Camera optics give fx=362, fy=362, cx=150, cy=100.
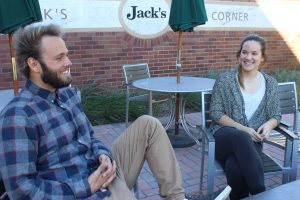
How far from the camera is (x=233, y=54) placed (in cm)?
751

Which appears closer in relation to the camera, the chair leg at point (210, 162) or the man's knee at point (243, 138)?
the man's knee at point (243, 138)

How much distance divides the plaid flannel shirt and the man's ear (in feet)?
0.26

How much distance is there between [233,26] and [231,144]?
520cm

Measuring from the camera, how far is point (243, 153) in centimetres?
244

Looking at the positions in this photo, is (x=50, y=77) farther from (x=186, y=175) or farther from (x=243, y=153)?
(x=186, y=175)

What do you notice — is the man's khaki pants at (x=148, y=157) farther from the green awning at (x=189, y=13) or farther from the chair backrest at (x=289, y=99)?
the green awning at (x=189, y=13)

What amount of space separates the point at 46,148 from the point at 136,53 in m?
4.61

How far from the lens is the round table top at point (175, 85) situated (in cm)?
388

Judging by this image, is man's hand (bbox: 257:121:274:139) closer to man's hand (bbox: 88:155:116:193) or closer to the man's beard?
man's hand (bbox: 88:155:116:193)

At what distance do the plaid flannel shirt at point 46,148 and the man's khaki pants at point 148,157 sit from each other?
0.13 metres

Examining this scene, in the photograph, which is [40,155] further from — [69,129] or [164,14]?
[164,14]

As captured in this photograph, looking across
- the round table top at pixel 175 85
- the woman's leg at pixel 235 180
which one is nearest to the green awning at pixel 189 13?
the round table top at pixel 175 85

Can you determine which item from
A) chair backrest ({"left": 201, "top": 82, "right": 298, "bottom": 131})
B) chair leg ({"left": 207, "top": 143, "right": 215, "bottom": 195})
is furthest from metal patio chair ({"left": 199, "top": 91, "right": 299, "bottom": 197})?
chair backrest ({"left": 201, "top": 82, "right": 298, "bottom": 131})

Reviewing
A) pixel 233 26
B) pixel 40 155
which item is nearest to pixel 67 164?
pixel 40 155
